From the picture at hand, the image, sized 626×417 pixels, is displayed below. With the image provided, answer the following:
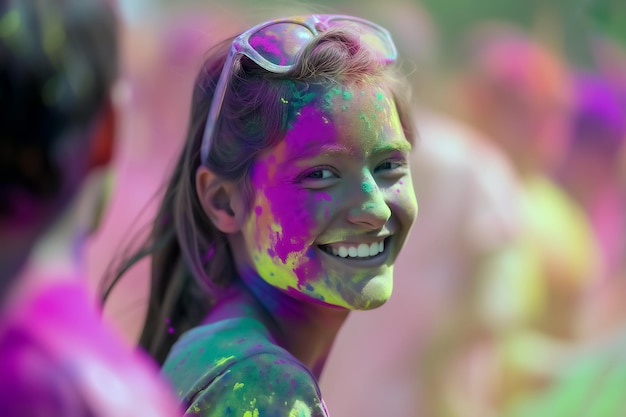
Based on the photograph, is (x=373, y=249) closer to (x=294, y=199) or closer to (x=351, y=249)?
(x=351, y=249)

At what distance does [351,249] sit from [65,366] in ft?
2.46

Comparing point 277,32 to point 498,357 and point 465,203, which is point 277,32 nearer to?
point 465,203

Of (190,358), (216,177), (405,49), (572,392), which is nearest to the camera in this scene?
(190,358)

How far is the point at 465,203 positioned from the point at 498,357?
80cm

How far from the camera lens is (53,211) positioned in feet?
4.33

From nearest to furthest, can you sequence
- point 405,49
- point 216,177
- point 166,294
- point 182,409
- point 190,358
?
point 182,409 < point 190,358 < point 216,177 < point 166,294 < point 405,49

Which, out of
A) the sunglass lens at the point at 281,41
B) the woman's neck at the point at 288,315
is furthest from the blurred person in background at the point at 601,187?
the sunglass lens at the point at 281,41

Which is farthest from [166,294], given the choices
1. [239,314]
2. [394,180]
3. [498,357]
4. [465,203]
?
[498,357]

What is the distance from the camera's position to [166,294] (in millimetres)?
2258

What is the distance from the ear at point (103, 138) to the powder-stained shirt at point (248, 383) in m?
0.53

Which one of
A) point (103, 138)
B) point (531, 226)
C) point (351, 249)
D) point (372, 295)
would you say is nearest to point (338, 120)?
point (351, 249)

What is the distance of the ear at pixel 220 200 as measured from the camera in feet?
6.43

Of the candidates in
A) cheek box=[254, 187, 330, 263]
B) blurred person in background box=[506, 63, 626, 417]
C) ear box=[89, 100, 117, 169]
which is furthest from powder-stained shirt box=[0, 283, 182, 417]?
blurred person in background box=[506, 63, 626, 417]

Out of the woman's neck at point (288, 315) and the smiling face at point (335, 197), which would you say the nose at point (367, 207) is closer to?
the smiling face at point (335, 197)
